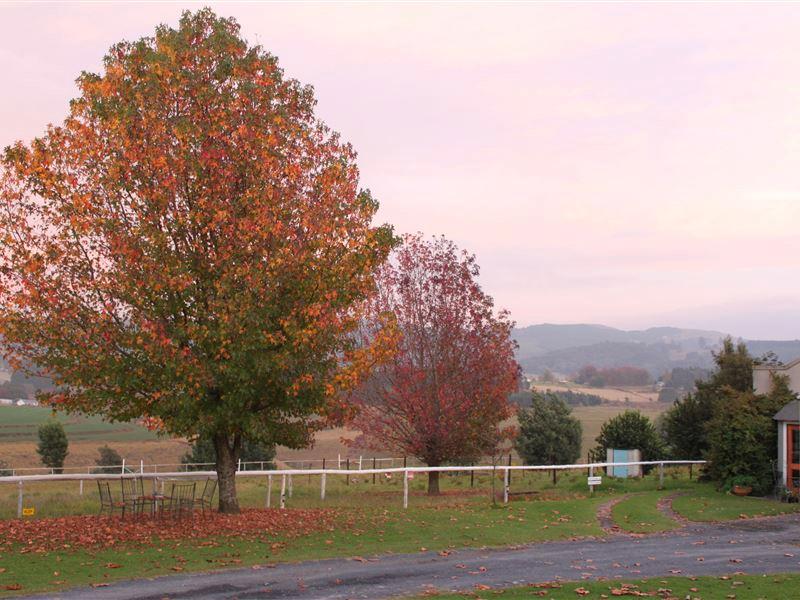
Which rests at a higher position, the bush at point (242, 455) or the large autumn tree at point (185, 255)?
the large autumn tree at point (185, 255)

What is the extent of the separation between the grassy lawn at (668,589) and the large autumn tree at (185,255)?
306 inches

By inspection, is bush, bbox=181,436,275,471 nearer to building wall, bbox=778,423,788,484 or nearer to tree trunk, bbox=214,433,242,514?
tree trunk, bbox=214,433,242,514

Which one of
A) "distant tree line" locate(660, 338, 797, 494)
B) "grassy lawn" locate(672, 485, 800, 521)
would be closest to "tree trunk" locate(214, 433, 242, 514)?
"grassy lawn" locate(672, 485, 800, 521)

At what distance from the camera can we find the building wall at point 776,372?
3166 cm

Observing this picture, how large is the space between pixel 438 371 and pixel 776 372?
41.5ft

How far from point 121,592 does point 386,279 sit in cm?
2341

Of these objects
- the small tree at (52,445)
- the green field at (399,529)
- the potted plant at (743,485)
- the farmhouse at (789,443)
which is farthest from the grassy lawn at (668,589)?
the small tree at (52,445)

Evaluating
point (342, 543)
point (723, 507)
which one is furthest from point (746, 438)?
point (342, 543)

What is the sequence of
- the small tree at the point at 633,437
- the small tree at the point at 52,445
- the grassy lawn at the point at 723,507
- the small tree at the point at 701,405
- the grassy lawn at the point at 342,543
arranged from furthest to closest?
1. the small tree at the point at 52,445
2. the small tree at the point at 633,437
3. the small tree at the point at 701,405
4. the grassy lawn at the point at 723,507
5. the grassy lawn at the point at 342,543

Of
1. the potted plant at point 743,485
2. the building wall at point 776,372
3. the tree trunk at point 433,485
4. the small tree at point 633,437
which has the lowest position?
the tree trunk at point 433,485

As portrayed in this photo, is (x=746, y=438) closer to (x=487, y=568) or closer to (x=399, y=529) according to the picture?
(x=399, y=529)

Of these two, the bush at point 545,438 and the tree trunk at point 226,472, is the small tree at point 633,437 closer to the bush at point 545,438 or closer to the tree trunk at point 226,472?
the bush at point 545,438

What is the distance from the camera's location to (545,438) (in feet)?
187

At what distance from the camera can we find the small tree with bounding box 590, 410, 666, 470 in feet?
157
